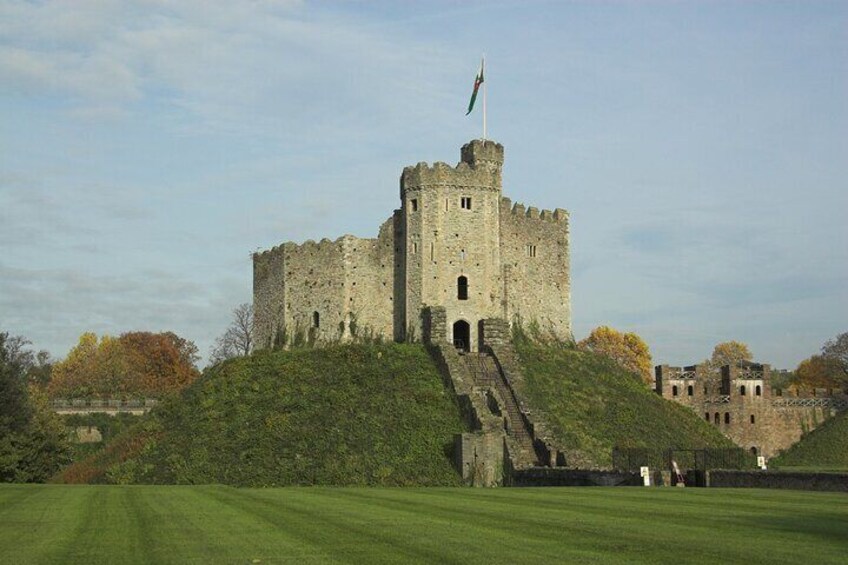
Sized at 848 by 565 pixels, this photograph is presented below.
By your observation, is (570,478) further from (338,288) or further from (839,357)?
(839,357)

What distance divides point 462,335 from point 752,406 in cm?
5189

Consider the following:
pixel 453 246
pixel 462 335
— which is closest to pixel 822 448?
pixel 462 335

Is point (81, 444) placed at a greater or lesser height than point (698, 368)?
lesser

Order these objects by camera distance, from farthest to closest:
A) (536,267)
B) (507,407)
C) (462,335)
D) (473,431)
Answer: (536,267), (462,335), (507,407), (473,431)

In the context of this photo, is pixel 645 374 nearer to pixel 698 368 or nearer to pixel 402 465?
pixel 698 368

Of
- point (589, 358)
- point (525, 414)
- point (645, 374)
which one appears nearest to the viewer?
point (525, 414)

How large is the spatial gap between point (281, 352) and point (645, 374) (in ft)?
286

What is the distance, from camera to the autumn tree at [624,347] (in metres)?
143

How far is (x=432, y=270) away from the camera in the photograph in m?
64.8

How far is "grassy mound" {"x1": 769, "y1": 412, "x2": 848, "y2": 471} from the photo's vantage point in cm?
9250

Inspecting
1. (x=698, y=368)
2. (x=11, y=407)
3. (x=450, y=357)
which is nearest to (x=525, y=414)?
(x=450, y=357)

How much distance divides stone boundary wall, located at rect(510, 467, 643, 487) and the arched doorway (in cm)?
1733

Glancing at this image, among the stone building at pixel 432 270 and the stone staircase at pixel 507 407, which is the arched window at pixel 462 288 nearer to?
the stone building at pixel 432 270

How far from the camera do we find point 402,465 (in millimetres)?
49094
